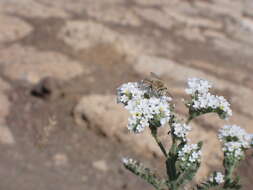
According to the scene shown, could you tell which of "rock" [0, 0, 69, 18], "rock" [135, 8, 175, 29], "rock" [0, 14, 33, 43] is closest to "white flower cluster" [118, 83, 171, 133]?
"rock" [0, 14, 33, 43]

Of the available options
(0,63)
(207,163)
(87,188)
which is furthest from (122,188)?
(0,63)

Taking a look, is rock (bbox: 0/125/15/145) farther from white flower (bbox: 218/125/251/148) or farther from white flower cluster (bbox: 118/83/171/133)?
white flower (bbox: 218/125/251/148)

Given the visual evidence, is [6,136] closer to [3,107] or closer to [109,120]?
[3,107]

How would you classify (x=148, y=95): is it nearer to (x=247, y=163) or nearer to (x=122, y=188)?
(x=122, y=188)

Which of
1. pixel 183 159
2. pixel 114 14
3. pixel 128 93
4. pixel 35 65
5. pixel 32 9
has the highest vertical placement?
pixel 114 14

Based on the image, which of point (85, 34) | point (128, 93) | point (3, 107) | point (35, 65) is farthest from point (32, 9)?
point (128, 93)

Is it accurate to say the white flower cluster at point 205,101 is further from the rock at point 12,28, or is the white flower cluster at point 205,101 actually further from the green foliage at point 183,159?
the rock at point 12,28

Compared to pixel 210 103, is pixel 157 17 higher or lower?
higher
